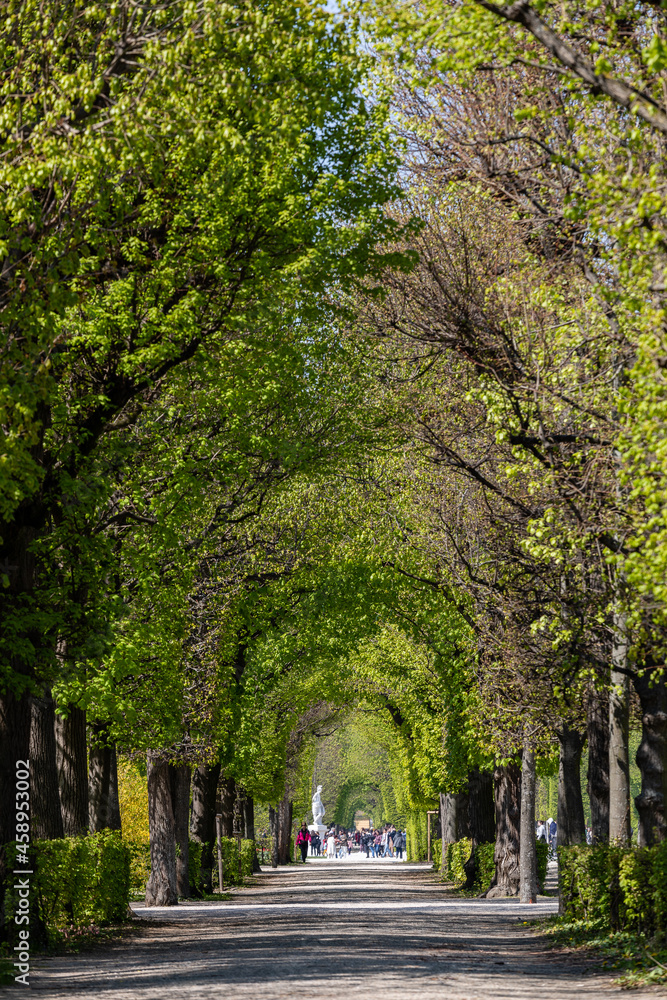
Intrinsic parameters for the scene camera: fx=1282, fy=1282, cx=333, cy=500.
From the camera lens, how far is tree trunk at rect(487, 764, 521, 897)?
27.1 m

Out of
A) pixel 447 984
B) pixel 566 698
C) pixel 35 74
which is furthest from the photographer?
pixel 566 698

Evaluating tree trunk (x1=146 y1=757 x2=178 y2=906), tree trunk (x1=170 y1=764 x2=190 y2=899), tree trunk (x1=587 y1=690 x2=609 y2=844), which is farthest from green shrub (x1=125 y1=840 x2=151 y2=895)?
tree trunk (x1=587 y1=690 x2=609 y2=844)

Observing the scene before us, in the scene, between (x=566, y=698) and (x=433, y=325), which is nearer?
(x=433, y=325)

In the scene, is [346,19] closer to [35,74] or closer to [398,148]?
[398,148]

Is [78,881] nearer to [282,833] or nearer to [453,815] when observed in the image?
[453,815]

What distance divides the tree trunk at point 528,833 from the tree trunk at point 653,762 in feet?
25.8

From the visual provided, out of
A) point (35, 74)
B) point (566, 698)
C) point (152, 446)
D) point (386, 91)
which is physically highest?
point (386, 91)

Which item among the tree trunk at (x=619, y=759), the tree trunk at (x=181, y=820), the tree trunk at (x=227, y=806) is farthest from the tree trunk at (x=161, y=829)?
the tree trunk at (x=227, y=806)

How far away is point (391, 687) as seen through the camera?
129 feet

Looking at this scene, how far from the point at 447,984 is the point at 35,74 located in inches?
387

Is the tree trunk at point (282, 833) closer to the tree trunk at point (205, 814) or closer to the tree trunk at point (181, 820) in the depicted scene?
the tree trunk at point (205, 814)

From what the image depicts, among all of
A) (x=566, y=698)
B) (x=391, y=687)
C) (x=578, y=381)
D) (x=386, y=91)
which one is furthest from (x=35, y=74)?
(x=391, y=687)

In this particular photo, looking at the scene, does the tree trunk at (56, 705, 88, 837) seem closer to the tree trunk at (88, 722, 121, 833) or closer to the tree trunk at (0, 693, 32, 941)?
the tree trunk at (88, 722, 121, 833)

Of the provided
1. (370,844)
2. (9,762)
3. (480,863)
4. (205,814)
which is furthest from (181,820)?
(370,844)
